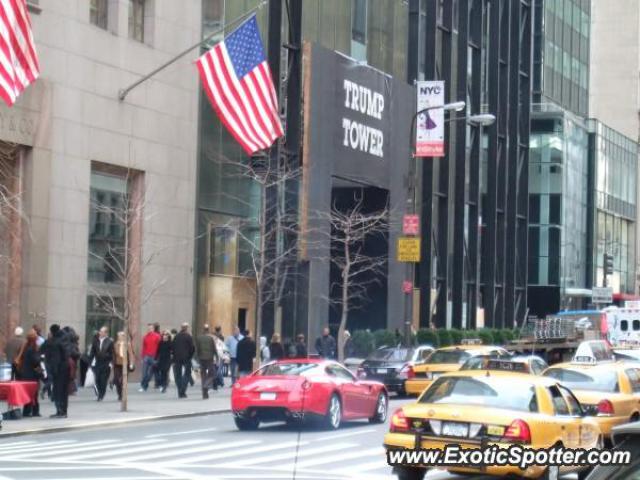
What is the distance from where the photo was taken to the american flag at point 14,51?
27.4 metres

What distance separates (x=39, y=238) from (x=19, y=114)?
321 cm

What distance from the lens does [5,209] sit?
3294cm

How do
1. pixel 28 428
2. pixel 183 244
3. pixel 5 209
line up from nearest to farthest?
1. pixel 28 428
2. pixel 5 209
3. pixel 183 244

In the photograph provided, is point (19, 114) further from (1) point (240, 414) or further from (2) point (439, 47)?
(2) point (439, 47)

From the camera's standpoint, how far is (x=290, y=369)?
79.4 feet

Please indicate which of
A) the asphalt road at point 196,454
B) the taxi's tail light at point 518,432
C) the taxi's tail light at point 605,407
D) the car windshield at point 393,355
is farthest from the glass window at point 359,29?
A: the taxi's tail light at point 518,432

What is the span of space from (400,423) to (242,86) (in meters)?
21.0

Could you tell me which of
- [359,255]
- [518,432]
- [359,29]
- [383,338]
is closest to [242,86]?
[359,255]

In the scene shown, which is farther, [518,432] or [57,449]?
[57,449]

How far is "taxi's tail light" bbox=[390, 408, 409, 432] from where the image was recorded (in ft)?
50.7

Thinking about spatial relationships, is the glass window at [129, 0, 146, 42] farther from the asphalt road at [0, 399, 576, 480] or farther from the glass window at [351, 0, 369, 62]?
the asphalt road at [0, 399, 576, 480]

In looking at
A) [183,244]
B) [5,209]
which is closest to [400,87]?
[183,244]

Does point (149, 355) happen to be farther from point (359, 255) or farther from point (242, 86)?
point (359, 255)

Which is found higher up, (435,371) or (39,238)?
(39,238)
